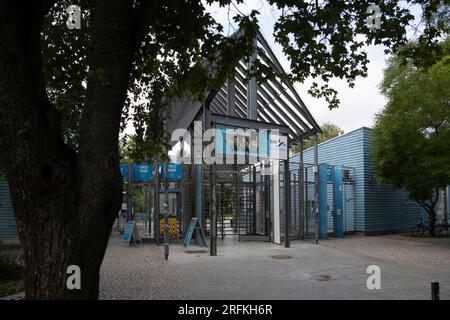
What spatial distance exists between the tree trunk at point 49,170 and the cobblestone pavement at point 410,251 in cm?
988

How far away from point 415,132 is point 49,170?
1732 centimetres

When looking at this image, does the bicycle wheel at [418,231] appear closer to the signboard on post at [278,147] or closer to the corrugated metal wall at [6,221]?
the signboard on post at [278,147]

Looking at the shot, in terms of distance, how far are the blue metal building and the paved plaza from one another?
6.65m

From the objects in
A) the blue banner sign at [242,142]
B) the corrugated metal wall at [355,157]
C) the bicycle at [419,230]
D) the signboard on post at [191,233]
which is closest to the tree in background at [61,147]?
the blue banner sign at [242,142]

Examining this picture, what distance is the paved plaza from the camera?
8875 millimetres

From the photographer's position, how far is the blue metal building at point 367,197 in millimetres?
24641

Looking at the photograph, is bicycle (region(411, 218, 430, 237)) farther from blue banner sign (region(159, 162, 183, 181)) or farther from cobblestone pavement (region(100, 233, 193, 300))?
cobblestone pavement (region(100, 233, 193, 300))

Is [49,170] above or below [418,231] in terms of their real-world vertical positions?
above

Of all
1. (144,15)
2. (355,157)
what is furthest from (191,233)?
(144,15)

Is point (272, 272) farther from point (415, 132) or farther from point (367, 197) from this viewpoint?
point (367, 197)

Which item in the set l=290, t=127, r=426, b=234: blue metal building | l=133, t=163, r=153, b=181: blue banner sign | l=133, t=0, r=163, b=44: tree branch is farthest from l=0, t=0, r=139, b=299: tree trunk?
l=290, t=127, r=426, b=234: blue metal building

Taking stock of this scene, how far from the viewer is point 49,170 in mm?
4156

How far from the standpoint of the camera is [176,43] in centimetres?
708
